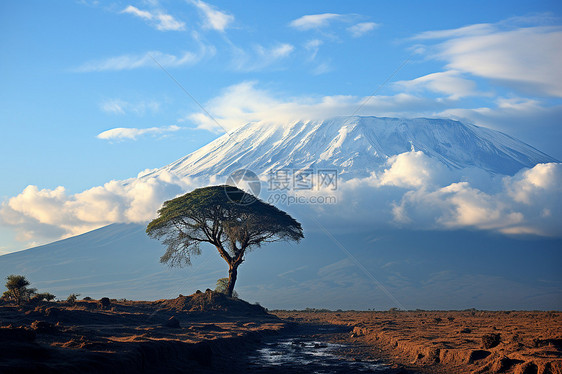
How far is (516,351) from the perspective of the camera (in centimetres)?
1823

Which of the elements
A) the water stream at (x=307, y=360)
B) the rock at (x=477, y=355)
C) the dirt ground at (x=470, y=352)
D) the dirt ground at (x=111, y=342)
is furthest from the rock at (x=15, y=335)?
the rock at (x=477, y=355)

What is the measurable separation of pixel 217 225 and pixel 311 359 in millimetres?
23826

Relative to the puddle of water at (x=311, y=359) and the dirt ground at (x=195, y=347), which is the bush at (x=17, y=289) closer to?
the dirt ground at (x=195, y=347)

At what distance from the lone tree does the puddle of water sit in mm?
17311

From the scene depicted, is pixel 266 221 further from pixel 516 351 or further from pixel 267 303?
pixel 267 303

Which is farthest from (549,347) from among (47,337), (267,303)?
(267,303)

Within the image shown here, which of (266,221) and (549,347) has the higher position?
(266,221)

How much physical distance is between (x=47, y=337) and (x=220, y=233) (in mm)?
26266

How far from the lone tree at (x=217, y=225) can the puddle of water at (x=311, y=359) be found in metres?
17.3

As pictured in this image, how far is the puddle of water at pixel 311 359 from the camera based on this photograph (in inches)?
739

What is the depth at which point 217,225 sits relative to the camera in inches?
1724

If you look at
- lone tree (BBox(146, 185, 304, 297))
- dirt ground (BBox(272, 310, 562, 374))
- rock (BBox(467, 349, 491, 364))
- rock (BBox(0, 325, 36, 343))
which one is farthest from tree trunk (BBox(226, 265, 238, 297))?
rock (BBox(0, 325, 36, 343))

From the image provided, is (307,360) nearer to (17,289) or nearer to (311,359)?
(311,359)

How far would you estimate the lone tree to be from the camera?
43469 mm
